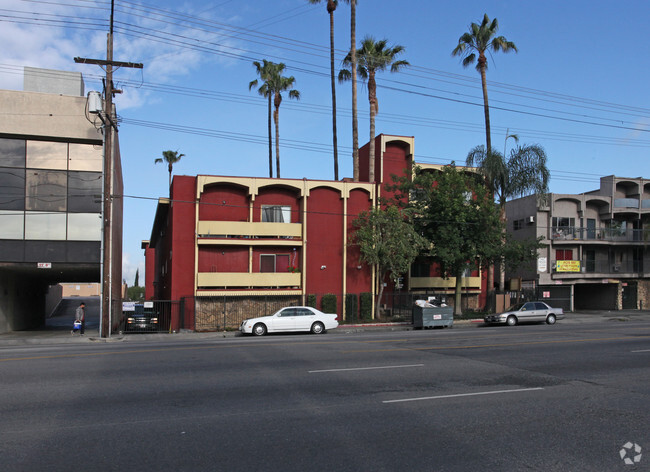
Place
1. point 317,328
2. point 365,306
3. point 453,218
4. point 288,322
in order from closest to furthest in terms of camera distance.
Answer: point 288,322 < point 317,328 < point 453,218 < point 365,306

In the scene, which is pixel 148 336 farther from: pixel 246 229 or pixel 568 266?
pixel 568 266

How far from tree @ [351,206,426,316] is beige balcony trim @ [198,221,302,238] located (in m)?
3.99

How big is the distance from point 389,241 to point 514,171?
10270 mm

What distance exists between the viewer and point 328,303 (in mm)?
30938

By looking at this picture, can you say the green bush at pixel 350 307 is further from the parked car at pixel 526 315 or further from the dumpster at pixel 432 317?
the parked car at pixel 526 315

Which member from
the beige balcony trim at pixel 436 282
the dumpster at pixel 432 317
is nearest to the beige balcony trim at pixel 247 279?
the dumpster at pixel 432 317

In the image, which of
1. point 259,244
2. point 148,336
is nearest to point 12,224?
point 148,336

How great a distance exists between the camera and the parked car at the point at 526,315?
2880 cm

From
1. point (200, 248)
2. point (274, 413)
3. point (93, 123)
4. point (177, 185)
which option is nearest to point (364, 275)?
point (200, 248)

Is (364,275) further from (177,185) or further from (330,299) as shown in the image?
(177,185)

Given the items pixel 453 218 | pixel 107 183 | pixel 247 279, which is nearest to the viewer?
pixel 107 183

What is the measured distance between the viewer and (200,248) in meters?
30.3

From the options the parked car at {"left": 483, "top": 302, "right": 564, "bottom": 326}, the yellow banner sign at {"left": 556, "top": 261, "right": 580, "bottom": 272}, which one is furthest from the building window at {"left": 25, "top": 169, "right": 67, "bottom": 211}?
the yellow banner sign at {"left": 556, "top": 261, "right": 580, "bottom": 272}

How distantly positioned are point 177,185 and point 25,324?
16199mm
